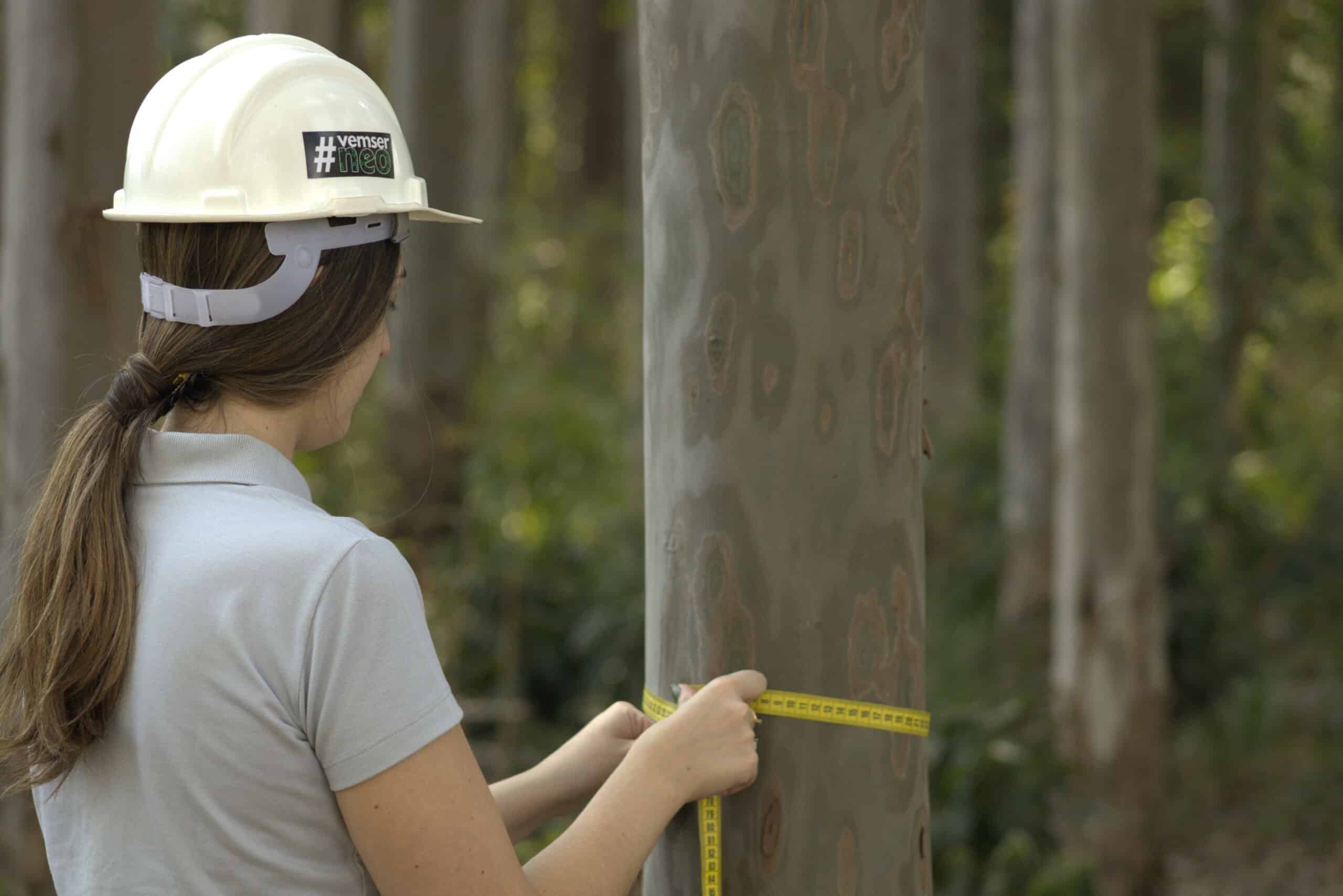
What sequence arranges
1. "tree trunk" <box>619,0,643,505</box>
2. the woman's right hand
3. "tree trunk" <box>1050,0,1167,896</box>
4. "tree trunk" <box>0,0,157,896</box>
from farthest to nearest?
1. "tree trunk" <box>619,0,643,505</box>
2. "tree trunk" <box>1050,0,1167,896</box>
3. "tree trunk" <box>0,0,157,896</box>
4. the woman's right hand

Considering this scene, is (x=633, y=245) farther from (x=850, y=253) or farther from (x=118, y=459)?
(x=118, y=459)

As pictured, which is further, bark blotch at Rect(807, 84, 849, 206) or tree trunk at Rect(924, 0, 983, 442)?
tree trunk at Rect(924, 0, 983, 442)

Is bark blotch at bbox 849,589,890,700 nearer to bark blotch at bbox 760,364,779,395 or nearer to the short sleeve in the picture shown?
bark blotch at bbox 760,364,779,395

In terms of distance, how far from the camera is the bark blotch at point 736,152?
1850 millimetres

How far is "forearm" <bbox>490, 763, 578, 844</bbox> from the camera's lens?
6.75 ft

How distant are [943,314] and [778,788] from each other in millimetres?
10423

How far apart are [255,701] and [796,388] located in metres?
0.80

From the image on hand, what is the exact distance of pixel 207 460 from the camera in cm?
159

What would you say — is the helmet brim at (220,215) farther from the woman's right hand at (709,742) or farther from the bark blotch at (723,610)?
the woman's right hand at (709,742)

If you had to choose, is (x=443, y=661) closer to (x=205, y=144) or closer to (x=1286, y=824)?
(x=1286, y=824)

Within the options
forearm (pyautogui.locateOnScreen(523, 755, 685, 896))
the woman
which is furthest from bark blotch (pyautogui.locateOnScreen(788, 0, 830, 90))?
forearm (pyautogui.locateOnScreen(523, 755, 685, 896))

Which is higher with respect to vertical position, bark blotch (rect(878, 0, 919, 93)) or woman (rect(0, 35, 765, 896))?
bark blotch (rect(878, 0, 919, 93))

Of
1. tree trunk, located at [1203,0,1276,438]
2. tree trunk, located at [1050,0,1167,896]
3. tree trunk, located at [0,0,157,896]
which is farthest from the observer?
tree trunk, located at [1203,0,1276,438]

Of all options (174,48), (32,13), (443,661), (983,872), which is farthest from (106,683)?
(174,48)
